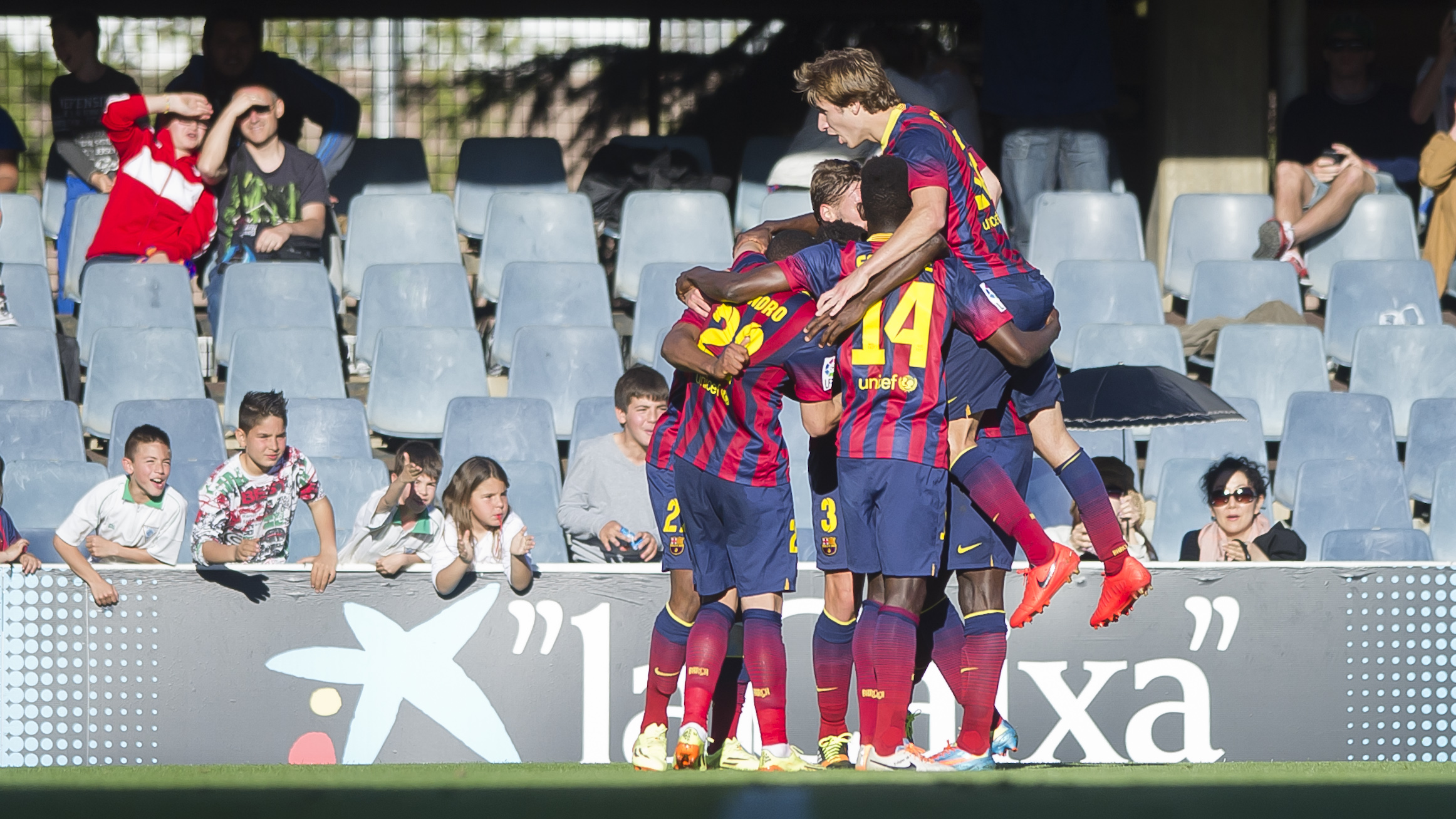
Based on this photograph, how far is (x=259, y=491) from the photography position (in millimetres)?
6520

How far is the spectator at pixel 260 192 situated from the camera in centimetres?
890

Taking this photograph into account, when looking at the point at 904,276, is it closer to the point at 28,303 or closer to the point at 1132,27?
the point at 28,303

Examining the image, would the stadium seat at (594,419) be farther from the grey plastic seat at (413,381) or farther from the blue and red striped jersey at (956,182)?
the blue and red striped jersey at (956,182)

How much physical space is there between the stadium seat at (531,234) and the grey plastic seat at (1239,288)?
3420 mm

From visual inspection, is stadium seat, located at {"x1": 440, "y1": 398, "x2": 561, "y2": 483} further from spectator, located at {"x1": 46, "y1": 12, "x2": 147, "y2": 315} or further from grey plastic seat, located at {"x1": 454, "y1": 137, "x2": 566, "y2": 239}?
spectator, located at {"x1": 46, "y1": 12, "x2": 147, "y2": 315}

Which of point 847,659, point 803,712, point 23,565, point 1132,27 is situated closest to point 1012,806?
point 847,659

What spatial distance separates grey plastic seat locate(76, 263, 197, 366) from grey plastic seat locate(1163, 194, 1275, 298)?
558 cm

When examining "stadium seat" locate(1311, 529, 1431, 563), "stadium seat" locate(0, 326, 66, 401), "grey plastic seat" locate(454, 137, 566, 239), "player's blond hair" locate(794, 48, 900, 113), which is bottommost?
"stadium seat" locate(1311, 529, 1431, 563)

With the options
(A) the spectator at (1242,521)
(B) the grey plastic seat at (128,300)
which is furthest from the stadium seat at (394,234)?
(A) the spectator at (1242,521)

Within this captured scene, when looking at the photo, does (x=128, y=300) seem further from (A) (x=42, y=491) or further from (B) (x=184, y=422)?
(A) (x=42, y=491)

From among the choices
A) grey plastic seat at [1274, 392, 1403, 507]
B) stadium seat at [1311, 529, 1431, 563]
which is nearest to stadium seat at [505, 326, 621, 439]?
grey plastic seat at [1274, 392, 1403, 507]

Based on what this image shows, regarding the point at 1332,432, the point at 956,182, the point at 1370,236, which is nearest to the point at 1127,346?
the point at 1332,432

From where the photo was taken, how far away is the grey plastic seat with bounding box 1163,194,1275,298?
980 centimetres

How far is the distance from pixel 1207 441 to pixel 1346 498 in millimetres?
800
